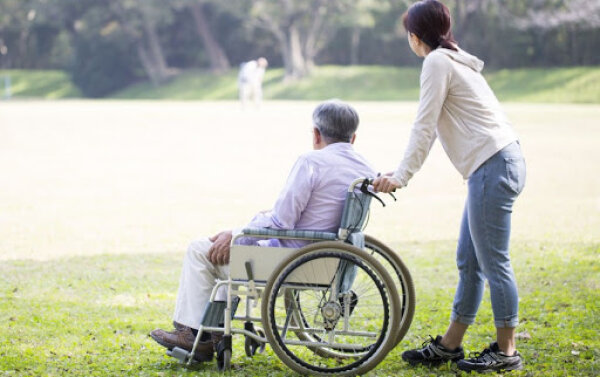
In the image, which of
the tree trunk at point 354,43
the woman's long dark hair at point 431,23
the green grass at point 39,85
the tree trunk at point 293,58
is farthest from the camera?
the green grass at point 39,85

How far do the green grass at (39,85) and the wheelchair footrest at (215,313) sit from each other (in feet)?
174

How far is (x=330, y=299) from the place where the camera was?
158 inches

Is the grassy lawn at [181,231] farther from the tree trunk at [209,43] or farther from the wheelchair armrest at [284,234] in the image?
the tree trunk at [209,43]

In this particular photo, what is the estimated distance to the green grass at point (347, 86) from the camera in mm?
41406

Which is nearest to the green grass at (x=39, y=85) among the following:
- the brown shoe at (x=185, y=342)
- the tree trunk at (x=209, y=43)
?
the tree trunk at (x=209, y=43)

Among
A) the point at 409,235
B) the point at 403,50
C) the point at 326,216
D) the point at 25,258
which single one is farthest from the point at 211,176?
the point at 403,50

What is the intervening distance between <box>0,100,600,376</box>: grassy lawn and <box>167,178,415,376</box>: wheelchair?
0.78 ft

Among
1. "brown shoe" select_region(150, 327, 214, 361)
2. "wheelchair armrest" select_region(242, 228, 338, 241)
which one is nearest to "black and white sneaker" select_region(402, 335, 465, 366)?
"wheelchair armrest" select_region(242, 228, 338, 241)

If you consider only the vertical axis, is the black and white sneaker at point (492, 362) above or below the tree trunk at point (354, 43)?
below

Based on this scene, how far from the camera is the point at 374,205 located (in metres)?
12.4

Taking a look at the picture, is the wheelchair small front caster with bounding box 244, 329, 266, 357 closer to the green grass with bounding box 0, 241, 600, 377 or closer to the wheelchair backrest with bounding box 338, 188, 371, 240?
the green grass with bounding box 0, 241, 600, 377

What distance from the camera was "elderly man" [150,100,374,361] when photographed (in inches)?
157

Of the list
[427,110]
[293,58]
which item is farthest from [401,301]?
[293,58]

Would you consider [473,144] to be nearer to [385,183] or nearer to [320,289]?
[385,183]
